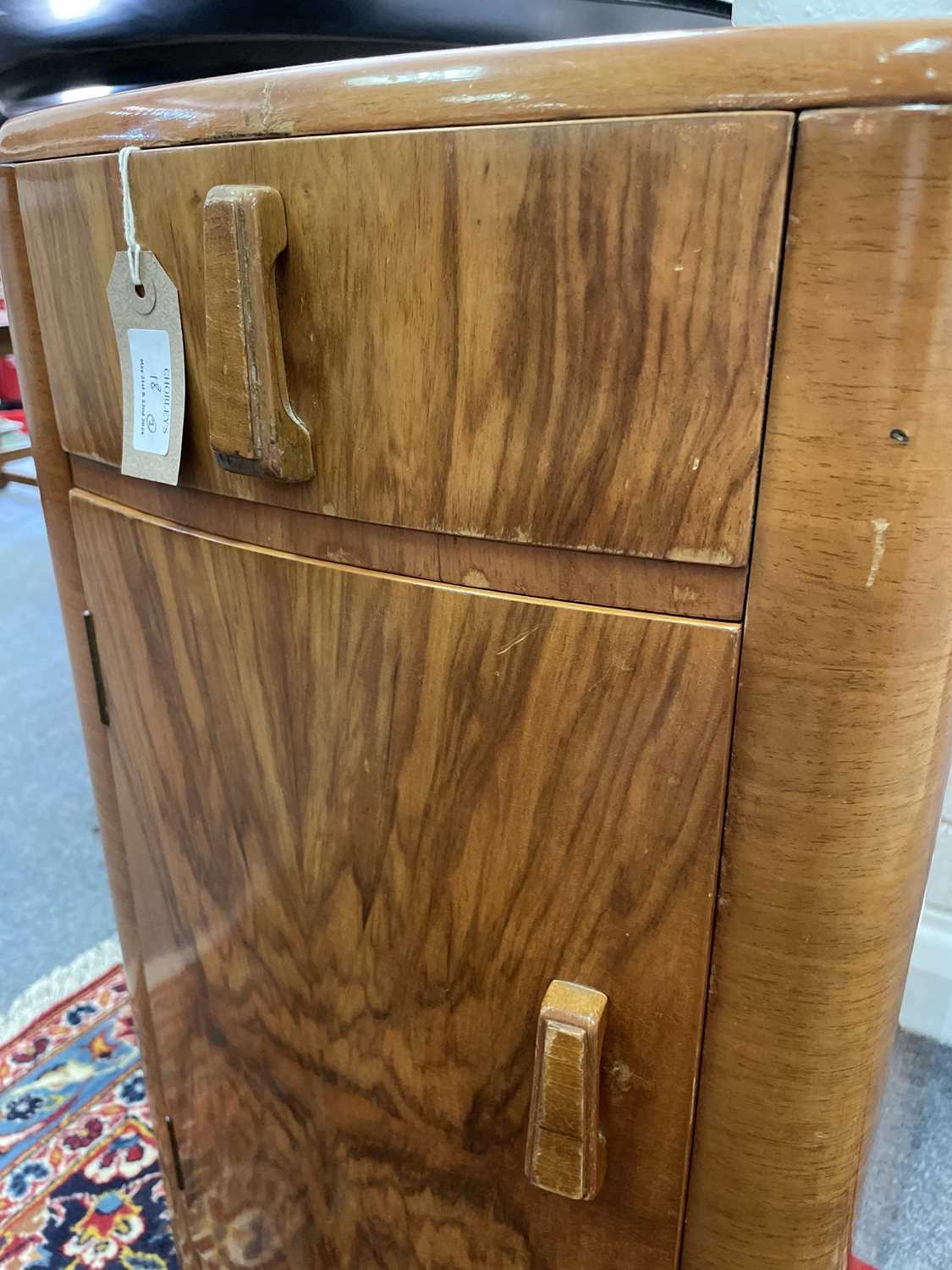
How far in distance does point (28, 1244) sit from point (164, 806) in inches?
20.7

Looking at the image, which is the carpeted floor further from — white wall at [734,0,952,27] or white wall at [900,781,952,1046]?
white wall at [734,0,952,27]

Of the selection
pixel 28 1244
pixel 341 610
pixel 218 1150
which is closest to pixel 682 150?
pixel 341 610

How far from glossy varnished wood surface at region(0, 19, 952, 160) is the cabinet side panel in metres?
0.15

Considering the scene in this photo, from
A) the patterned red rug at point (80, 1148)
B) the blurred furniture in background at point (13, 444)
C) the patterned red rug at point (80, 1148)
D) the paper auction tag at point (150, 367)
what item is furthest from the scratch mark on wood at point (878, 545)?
the blurred furniture in background at point (13, 444)

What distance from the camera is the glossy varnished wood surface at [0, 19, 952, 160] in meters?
0.24

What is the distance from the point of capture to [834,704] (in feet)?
0.99

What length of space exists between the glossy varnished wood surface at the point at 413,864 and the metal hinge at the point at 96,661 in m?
0.01

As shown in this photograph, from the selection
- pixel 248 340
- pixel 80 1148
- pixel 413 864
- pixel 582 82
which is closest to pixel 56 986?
pixel 80 1148

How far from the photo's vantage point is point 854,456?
0.27m

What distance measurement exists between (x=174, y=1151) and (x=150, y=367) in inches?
19.5

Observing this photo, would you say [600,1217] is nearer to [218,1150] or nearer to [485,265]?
[218,1150]

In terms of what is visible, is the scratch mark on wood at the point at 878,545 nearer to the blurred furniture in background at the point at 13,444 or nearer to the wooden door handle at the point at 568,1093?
the wooden door handle at the point at 568,1093

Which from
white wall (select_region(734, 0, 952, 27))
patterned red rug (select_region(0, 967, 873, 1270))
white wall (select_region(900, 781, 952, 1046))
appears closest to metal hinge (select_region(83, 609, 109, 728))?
patterned red rug (select_region(0, 967, 873, 1270))

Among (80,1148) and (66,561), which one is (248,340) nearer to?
(66,561)
